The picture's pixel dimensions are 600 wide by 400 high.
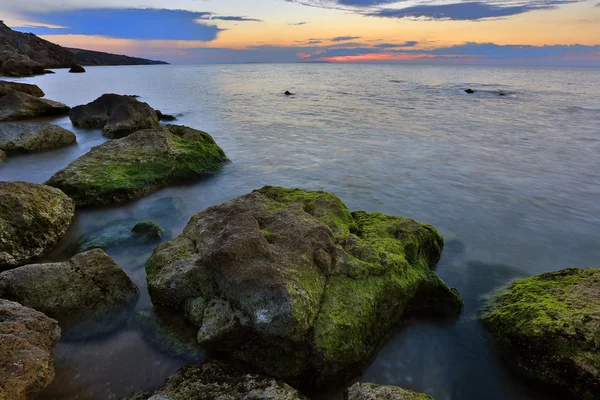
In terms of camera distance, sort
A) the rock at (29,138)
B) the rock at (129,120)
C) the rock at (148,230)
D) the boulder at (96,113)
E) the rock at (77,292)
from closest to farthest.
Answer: the rock at (77,292) → the rock at (148,230) → the rock at (29,138) → the rock at (129,120) → the boulder at (96,113)

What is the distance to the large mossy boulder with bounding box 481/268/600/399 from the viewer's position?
4379 millimetres

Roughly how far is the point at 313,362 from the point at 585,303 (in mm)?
3874

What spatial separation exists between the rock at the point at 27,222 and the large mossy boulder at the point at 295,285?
9.33 feet

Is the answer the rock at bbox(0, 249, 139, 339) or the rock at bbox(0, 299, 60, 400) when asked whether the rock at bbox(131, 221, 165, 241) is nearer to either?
the rock at bbox(0, 249, 139, 339)

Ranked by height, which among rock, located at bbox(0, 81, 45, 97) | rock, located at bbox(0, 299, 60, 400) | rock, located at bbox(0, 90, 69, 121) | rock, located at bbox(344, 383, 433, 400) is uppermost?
rock, located at bbox(0, 81, 45, 97)

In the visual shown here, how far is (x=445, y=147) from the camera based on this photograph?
17.5 metres

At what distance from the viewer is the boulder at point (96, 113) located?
20000mm

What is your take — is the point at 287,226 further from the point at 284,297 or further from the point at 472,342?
the point at 472,342

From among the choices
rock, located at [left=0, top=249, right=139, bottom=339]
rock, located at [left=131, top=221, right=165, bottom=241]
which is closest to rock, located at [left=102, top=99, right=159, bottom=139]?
rock, located at [left=131, top=221, right=165, bottom=241]

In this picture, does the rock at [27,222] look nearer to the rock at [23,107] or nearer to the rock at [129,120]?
the rock at [129,120]

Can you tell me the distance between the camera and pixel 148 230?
806cm

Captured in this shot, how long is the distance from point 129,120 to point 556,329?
58.7ft

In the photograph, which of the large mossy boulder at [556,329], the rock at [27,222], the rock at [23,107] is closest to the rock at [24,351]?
the rock at [27,222]

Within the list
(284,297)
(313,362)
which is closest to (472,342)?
(313,362)
